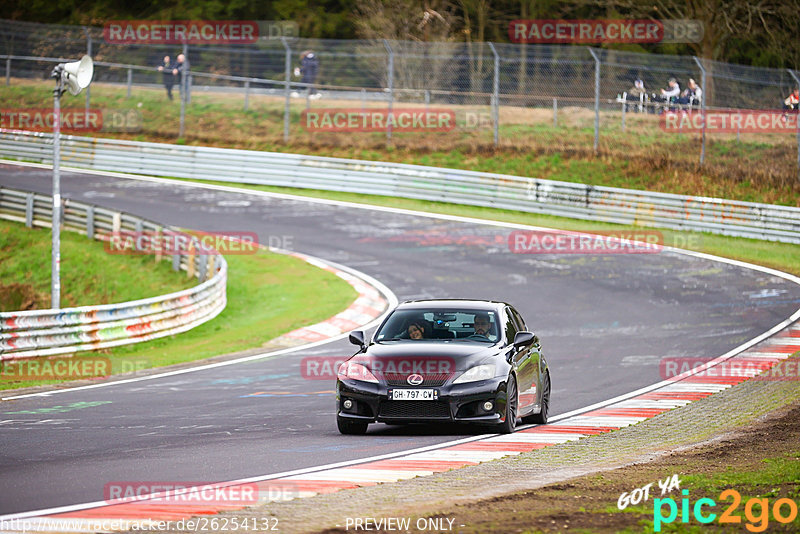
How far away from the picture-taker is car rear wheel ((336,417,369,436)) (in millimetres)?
11328

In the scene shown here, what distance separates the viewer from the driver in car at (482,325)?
39.3 ft

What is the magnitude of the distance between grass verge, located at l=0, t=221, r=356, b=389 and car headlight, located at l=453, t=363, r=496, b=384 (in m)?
8.19

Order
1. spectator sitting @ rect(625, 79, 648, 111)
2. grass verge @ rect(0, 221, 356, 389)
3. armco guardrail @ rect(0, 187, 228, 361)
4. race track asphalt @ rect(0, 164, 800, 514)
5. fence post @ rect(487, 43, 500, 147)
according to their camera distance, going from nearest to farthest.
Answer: race track asphalt @ rect(0, 164, 800, 514) < armco guardrail @ rect(0, 187, 228, 361) < grass verge @ rect(0, 221, 356, 389) < fence post @ rect(487, 43, 500, 147) < spectator sitting @ rect(625, 79, 648, 111)

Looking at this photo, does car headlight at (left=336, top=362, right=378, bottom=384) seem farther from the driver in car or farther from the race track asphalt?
the driver in car

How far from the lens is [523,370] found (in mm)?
11797

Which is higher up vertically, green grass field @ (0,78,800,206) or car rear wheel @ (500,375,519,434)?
green grass field @ (0,78,800,206)

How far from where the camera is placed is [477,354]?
11312 mm

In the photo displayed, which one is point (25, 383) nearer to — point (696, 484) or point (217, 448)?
point (217, 448)

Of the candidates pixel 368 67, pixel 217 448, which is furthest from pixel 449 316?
pixel 368 67

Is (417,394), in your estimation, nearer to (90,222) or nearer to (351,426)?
(351,426)

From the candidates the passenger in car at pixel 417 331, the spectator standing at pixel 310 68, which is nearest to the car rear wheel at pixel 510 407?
the passenger in car at pixel 417 331

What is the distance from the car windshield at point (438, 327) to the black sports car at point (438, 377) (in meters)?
0.01

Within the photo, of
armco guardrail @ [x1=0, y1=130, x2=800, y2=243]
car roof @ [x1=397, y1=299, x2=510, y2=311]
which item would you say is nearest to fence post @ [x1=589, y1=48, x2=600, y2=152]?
armco guardrail @ [x1=0, y1=130, x2=800, y2=243]

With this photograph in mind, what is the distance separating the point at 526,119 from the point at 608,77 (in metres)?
4.93
